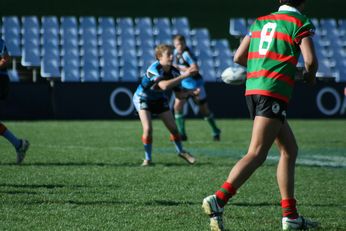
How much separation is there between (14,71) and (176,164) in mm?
13694

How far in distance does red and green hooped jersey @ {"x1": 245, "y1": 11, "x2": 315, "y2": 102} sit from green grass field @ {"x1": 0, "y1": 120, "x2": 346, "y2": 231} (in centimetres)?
123

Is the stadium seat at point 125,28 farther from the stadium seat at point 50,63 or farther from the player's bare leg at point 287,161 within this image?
the player's bare leg at point 287,161

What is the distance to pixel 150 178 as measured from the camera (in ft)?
31.1

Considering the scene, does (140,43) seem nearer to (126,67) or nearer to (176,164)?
(126,67)

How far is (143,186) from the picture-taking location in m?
8.70

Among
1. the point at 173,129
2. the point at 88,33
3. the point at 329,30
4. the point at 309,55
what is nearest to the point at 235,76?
the point at 309,55

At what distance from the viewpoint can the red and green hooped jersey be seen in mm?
5941

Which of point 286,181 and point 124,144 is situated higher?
point 286,181

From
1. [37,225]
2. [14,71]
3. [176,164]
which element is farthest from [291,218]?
[14,71]

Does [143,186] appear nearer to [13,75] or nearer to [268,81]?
[268,81]

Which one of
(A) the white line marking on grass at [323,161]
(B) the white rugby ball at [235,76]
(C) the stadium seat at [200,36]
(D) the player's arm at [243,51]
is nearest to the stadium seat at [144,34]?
(C) the stadium seat at [200,36]

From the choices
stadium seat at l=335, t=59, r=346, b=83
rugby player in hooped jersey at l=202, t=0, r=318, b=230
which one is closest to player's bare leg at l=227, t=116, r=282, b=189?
rugby player in hooped jersey at l=202, t=0, r=318, b=230

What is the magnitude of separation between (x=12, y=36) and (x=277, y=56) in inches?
813

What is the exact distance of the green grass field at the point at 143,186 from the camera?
6.53 metres
